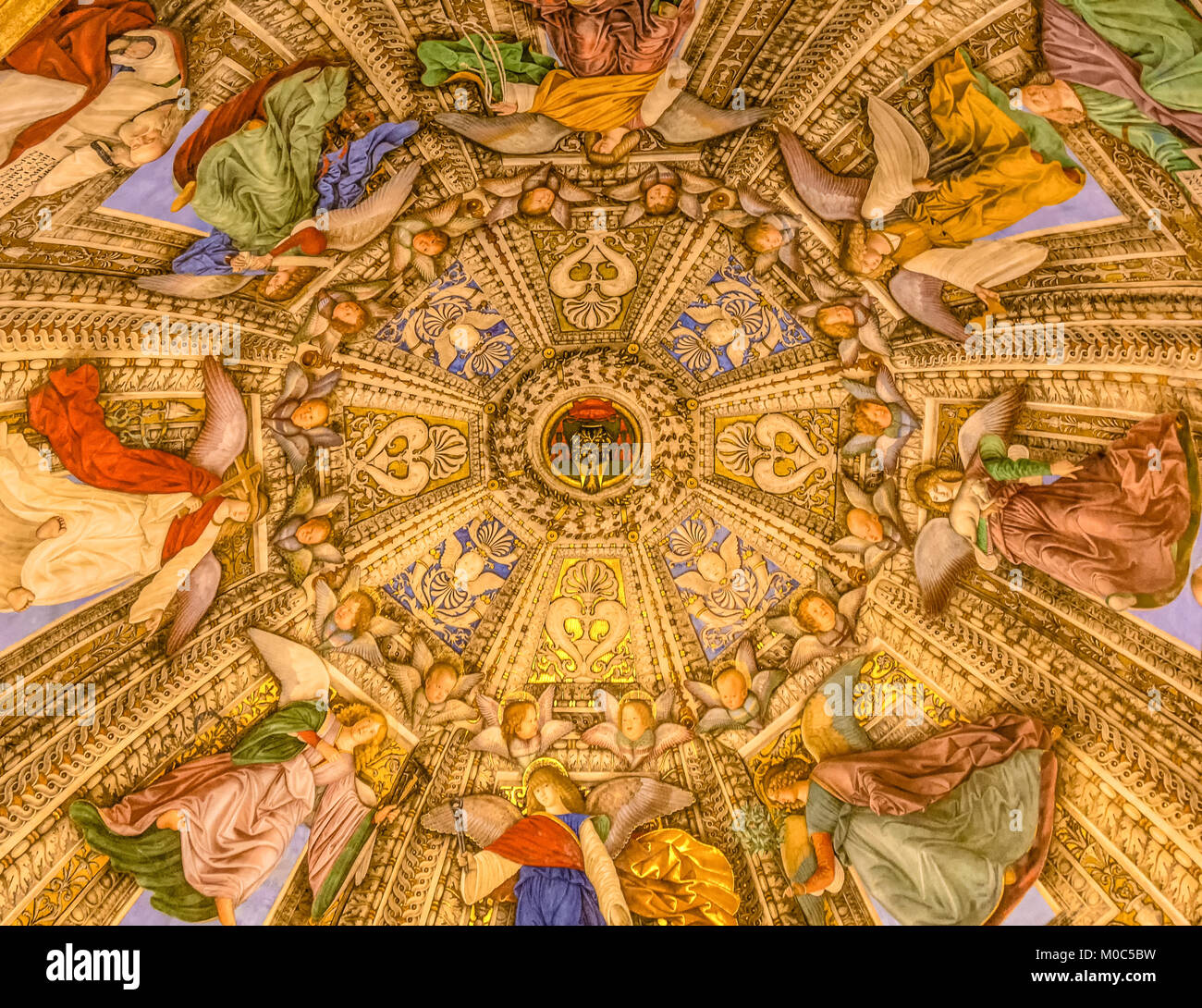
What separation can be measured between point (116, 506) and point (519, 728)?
478cm

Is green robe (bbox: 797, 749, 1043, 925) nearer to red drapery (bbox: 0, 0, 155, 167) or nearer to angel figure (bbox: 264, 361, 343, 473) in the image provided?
angel figure (bbox: 264, 361, 343, 473)

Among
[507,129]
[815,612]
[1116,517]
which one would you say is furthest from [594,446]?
[1116,517]

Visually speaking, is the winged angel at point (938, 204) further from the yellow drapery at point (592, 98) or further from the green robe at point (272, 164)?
the green robe at point (272, 164)

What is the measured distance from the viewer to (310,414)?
10.7 m

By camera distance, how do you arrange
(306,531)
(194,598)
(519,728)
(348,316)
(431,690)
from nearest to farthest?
(194,598) → (348,316) → (306,531) → (431,690) → (519,728)

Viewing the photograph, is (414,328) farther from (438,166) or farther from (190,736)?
(190,736)

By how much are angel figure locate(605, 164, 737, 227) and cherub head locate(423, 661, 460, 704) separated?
17.4 feet

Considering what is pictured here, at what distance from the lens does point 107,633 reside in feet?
31.2

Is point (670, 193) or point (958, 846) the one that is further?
point (670, 193)

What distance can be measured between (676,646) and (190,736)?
5.22 m

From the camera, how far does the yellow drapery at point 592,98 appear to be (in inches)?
358

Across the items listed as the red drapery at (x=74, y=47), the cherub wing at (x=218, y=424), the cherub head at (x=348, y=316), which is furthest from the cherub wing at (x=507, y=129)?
the cherub wing at (x=218, y=424)

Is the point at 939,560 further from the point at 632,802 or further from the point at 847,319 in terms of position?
the point at 632,802

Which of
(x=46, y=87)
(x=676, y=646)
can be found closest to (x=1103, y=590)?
(x=676, y=646)
